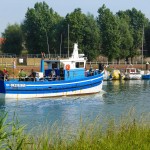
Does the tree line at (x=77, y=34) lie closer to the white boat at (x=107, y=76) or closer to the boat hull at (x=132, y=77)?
the white boat at (x=107, y=76)

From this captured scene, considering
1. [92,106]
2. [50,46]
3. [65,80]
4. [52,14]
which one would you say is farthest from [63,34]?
[92,106]

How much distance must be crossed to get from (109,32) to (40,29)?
13.3 m

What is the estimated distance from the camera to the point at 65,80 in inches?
1657

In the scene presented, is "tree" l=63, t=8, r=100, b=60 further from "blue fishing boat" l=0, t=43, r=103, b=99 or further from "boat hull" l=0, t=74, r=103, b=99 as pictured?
"boat hull" l=0, t=74, r=103, b=99

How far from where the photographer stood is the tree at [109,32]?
88719 millimetres

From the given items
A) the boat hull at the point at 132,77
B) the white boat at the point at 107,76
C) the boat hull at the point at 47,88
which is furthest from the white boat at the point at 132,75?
the boat hull at the point at 47,88

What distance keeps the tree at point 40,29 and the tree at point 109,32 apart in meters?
8.79

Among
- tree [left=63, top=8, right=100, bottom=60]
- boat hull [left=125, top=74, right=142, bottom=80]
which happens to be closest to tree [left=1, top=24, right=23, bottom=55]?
tree [left=63, top=8, right=100, bottom=60]

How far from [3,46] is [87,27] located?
63.7 feet

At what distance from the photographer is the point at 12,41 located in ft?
317

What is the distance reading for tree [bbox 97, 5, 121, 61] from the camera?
88.7 meters

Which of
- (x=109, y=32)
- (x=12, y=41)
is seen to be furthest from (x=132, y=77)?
(x=12, y=41)

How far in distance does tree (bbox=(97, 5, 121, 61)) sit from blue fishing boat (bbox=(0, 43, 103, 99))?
42.4 meters

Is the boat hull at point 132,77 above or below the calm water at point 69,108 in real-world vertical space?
above
